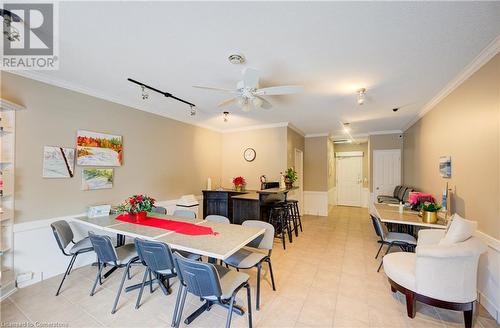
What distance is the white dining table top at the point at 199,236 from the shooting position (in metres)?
1.86

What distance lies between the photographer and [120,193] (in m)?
3.53

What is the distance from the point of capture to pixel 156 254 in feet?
6.33

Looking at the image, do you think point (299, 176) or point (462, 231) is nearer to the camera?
point (462, 231)

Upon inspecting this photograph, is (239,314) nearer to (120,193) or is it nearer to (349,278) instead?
(349,278)

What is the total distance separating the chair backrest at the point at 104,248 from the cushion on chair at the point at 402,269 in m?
3.04

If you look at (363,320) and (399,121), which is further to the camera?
(399,121)

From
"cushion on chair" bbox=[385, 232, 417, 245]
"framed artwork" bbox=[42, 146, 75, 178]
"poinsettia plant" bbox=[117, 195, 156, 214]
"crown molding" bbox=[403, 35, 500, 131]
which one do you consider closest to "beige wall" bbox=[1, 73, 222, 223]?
"framed artwork" bbox=[42, 146, 75, 178]

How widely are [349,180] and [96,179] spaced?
28.6 feet

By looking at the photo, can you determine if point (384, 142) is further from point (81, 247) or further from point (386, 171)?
point (81, 247)

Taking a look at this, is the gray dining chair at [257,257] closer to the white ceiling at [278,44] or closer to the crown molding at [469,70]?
the white ceiling at [278,44]

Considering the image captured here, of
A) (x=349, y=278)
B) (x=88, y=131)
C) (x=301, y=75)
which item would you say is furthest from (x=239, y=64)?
(x=349, y=278)

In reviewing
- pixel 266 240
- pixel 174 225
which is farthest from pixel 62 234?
pixel 266 240

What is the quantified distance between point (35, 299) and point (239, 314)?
92.9 inches

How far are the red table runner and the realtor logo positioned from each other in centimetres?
216
